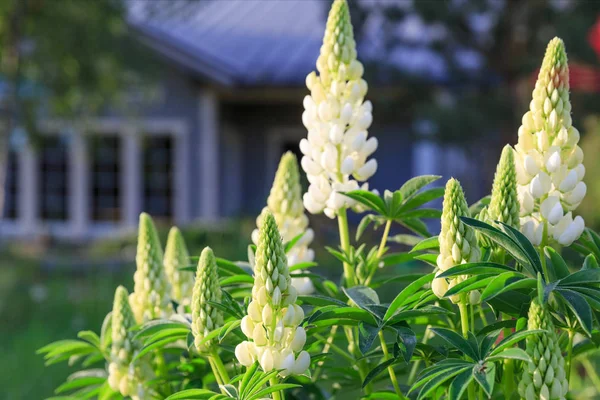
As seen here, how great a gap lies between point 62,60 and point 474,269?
8.98 meters

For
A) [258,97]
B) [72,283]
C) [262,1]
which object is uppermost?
[262,1]

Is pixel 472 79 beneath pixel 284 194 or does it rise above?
above

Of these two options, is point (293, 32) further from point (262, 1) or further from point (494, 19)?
point (494, 19)

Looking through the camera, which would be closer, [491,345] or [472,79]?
[491,345]

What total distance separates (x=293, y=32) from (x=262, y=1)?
1732mm

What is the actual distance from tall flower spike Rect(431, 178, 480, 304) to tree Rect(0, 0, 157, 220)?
839 centimetres

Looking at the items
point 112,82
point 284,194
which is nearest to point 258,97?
point 112,82

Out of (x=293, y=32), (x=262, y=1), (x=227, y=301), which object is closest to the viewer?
(x=227, y=301)

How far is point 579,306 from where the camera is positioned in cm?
88

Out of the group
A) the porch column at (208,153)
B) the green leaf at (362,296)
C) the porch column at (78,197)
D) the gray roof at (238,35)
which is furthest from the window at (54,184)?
the green leaf at (362,296)

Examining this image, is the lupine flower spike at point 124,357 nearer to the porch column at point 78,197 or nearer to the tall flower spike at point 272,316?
the tall flower spike at point 272,316

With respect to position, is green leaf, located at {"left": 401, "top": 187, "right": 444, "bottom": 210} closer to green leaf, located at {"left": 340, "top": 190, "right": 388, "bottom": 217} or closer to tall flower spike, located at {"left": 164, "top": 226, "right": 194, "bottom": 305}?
green leaf, located at {"left": 340, "top": 190, "right": 388, "bottom": 217}

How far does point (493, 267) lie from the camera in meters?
0.92

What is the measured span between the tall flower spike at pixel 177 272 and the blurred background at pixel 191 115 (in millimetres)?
4282
